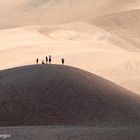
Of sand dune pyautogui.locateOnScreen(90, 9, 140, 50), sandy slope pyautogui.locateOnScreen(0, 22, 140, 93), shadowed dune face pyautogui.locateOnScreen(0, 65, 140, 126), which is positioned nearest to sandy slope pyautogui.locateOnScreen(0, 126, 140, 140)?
shadowed dune face pyautogui.locateOnScreen(0, 65, 140, 126)

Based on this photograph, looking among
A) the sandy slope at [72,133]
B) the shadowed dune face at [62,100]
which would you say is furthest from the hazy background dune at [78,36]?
the sandy slope at [72,133]

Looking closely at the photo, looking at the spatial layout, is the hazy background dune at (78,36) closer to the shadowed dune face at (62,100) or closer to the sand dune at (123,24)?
the sand dune at (123,24)

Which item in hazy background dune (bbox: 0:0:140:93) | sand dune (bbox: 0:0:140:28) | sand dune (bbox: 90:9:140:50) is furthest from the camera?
sand dune (bbox: 0:0:140:28)

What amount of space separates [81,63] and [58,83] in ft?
44.4

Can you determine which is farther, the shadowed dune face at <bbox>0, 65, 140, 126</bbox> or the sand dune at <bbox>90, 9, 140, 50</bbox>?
the sand dune at <bbox>90, 9, 140, 50</bbox>

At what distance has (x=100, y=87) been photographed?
15.8m

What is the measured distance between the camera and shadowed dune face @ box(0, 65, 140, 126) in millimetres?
13516

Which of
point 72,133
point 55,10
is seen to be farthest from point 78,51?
point 55,10

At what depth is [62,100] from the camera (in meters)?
14.4

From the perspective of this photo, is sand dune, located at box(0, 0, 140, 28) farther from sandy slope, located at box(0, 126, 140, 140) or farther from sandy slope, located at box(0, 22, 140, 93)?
sandy slope, located at box(0, 126, 140, 140)

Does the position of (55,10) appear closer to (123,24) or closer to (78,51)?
(123,24)

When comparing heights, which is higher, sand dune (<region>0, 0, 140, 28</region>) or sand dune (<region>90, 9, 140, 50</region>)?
sand dune (<region>0, 0, 140, 28</region>)

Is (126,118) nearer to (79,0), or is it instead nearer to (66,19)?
(66,19)

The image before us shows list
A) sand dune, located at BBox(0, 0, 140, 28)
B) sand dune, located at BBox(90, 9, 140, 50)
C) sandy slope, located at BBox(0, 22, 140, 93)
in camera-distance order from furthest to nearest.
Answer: sand dune, located at BBox(0, 0, 140, 28)
sand dune, located at BBox(90, 9, 140, 50)
sandy slope, located at BBox(0, 22, 140, 93)
